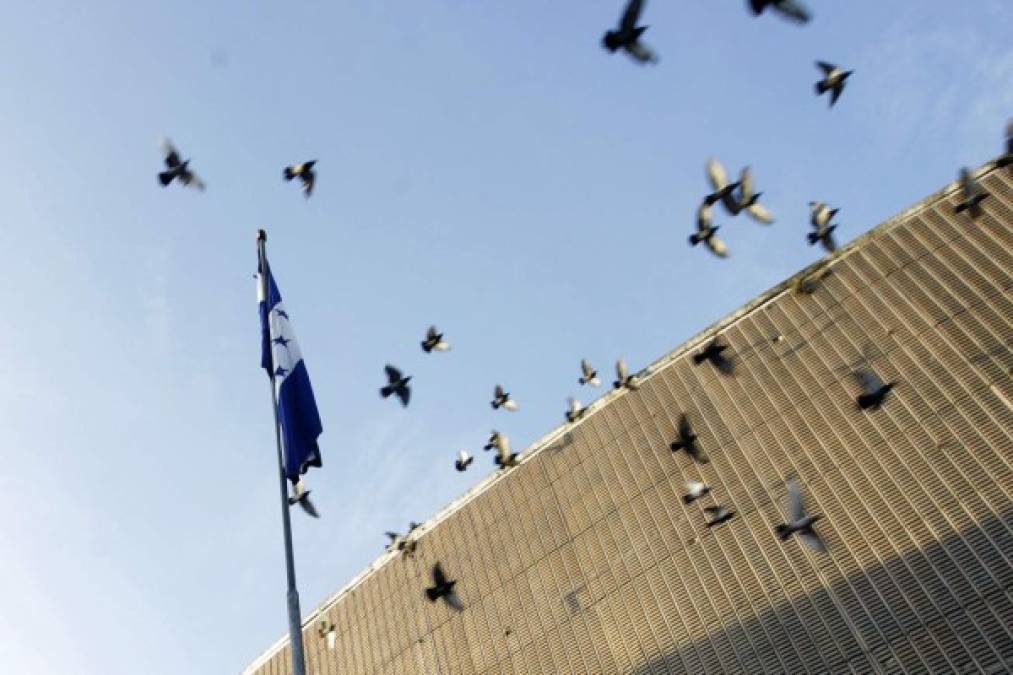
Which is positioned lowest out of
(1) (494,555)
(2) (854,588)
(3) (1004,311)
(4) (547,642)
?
(2) (854,588)

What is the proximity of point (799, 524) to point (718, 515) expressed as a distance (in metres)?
2.27

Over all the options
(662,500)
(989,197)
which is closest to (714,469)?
(662,500)

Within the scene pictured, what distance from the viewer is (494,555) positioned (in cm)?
2686

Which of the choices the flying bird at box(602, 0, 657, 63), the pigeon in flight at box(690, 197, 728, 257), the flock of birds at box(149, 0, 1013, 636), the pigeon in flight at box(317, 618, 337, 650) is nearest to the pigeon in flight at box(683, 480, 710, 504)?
the flock of birds at box(149, 0, 1013, 636)

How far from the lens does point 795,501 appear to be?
68.9ft

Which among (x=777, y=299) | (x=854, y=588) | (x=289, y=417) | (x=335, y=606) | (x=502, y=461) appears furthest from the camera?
(x=335, y=606)

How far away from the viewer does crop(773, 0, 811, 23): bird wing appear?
15773mm

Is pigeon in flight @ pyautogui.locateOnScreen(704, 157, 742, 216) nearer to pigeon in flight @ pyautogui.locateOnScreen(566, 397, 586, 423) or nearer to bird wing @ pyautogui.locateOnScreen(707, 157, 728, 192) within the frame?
bird wing @ pyautogui.locateOnScreen(707, 157, 728, 192)

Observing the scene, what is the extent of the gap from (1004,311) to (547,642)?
14532 mm

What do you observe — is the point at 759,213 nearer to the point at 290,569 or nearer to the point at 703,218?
the point at 703,218

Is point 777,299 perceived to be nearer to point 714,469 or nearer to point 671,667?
point 714,469

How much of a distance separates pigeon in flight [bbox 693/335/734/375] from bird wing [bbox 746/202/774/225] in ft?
17.5

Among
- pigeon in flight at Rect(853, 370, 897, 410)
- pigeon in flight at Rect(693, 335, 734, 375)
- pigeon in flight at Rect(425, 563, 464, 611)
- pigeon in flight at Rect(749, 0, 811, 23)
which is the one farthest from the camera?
pigeon in flight at Rect(425, 563, 464, 611)

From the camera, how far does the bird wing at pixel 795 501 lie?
20.7 m
